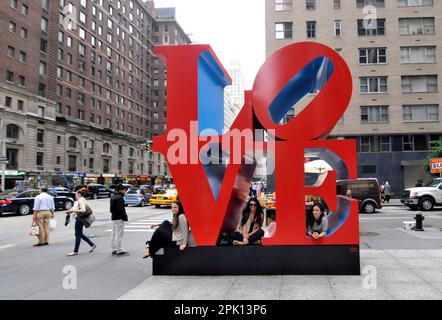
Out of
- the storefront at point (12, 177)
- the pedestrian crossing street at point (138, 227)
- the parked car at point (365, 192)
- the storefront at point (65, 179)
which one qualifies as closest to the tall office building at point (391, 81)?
the parked car at point (365, 192)

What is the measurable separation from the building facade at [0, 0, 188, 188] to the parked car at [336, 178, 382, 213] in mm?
35172

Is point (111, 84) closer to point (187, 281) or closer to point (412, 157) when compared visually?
point (412, 157)

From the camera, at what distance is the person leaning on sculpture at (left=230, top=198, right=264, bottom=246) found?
24.6 feet

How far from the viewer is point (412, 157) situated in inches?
1435

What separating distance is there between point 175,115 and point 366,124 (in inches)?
1302

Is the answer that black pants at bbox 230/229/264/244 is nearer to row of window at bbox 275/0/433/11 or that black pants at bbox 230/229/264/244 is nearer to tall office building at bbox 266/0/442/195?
tall office building at bbox 266/0/442/195

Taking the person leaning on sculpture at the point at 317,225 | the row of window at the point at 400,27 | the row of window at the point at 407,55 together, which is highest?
the row of window at the point at 400,27

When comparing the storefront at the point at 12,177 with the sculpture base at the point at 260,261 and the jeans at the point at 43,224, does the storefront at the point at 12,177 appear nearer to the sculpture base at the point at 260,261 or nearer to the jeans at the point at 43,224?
the jeans at the point at 43,224

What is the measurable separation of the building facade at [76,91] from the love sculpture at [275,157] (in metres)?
38.3

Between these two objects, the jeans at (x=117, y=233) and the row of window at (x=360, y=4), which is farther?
the row of window at (x=360, y=4)

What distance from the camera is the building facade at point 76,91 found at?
46.8m

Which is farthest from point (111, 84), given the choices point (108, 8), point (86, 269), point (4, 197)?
point (86, 269)

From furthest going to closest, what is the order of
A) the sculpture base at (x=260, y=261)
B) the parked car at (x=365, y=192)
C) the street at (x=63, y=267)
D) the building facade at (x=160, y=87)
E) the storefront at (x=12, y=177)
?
the building facade at (x=160, y=87) < the storefront at (x=12, y=177) < the parked car at (x=365, y=192) < the sculpture base at (x=260, y=261) < the street at (x=63, y=267)

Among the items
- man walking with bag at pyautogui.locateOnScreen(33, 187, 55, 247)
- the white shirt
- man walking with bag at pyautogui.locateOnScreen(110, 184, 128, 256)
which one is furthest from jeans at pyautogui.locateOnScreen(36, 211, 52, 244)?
man walking with bag at pyautogui.locateOnScreen(110, 184, 128, 256)
